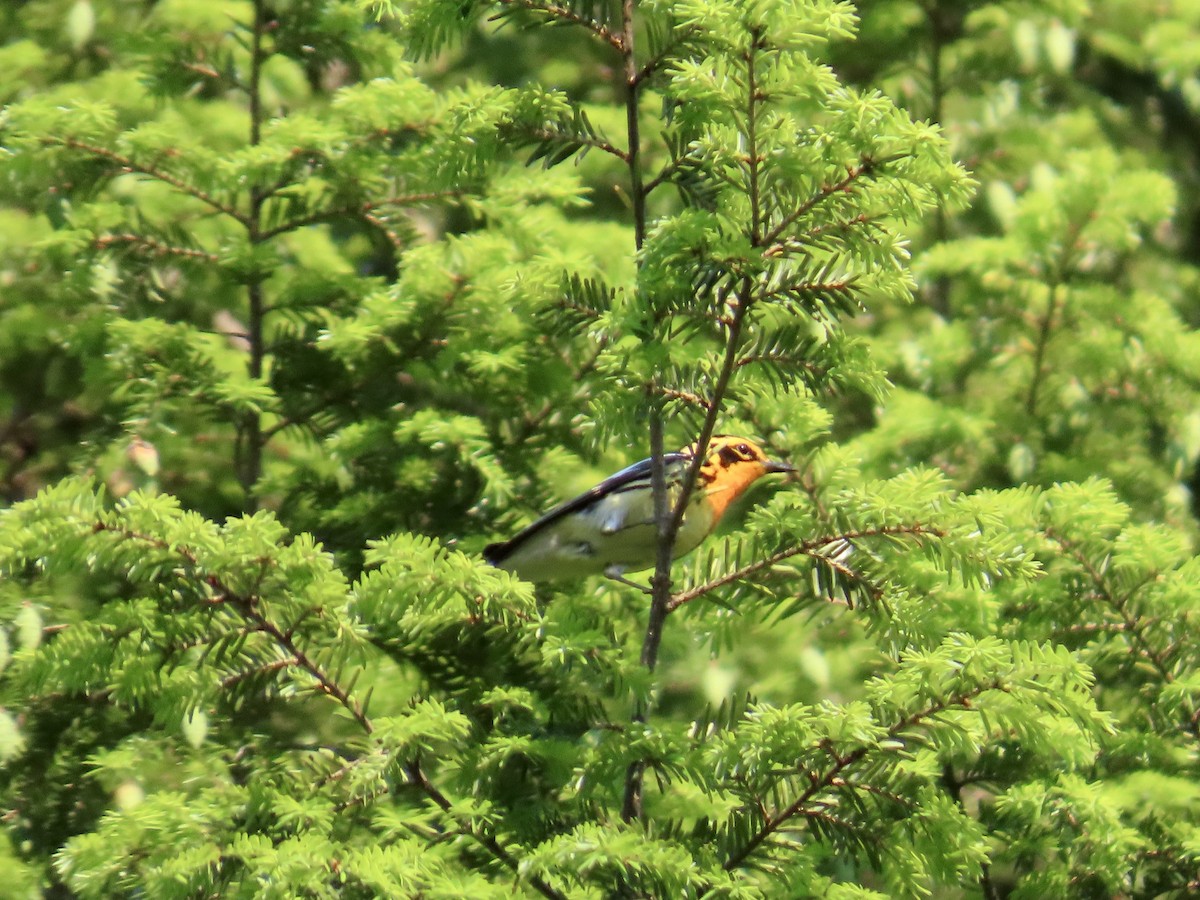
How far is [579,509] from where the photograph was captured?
418cm

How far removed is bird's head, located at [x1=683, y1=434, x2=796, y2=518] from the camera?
155 inches

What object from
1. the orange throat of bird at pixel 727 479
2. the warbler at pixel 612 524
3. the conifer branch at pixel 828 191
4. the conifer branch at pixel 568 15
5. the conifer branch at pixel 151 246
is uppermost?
the conifer branch at pixel 568 15

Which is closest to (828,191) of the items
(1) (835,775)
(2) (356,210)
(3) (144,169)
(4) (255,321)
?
(1) (835,775)

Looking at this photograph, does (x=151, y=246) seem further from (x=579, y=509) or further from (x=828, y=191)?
(x=828, y=191)

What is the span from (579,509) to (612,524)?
11 cm

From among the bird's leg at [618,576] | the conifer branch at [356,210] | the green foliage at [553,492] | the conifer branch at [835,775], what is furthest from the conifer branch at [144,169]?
the conifer branch at [835,775]

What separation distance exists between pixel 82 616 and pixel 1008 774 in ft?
8.00

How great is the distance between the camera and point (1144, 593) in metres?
3.71

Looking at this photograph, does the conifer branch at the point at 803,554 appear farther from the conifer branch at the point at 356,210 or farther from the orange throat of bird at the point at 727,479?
the conifer branch at the point at 356,210

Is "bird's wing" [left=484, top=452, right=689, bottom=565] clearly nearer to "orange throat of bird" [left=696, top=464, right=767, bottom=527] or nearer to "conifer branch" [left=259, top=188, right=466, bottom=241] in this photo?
"orange throat of bird" [left=696, top=464, right=767, bottom=527]

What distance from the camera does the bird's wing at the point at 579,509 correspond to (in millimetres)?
4102

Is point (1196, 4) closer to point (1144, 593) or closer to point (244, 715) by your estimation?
point (1144, 593)

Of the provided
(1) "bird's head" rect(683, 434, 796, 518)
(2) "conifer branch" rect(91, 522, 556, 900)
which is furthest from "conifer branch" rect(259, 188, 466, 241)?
(2) "conifer branch" rect(91, 522, 556, 900)

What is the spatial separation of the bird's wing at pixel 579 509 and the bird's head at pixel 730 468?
9cm
